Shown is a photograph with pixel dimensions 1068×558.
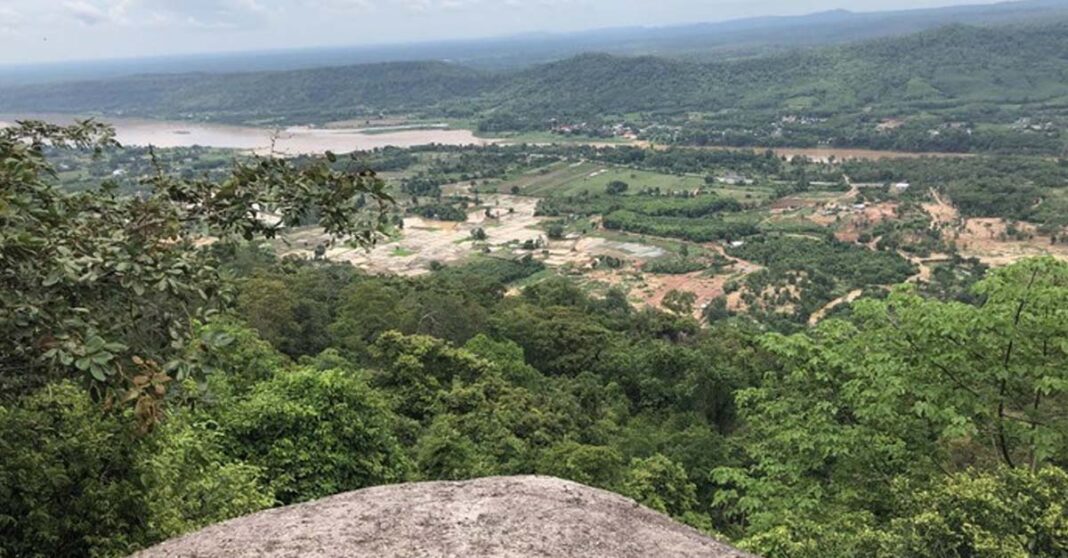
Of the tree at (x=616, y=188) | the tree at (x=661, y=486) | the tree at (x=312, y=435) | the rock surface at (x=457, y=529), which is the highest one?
the rock surface at (x=457, y=529)

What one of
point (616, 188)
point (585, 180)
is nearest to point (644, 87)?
point (585, 180)

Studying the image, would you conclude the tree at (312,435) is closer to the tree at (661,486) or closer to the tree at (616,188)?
the tree at (661,486)

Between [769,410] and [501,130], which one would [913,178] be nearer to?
[501,130]

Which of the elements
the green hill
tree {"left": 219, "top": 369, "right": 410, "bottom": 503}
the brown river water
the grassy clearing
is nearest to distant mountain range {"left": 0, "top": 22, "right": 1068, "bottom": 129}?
the green hill

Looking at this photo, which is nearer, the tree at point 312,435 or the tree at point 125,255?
the tree at point 125,255

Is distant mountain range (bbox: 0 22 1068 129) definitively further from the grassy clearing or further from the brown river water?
the grassy clearing

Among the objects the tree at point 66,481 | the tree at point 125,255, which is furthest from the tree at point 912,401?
the tree at point 66,481

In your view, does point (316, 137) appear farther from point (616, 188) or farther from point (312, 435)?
point (312, 435)
